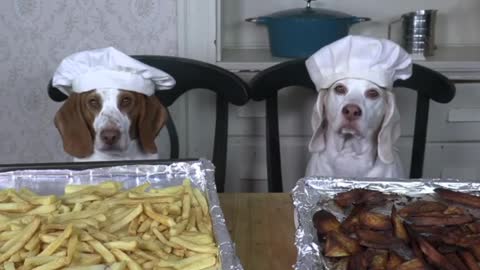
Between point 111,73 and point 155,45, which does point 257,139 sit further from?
point 111,73

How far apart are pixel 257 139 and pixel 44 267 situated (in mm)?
1416

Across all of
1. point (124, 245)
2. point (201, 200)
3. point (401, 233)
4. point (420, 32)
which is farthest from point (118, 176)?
point (420, 32)

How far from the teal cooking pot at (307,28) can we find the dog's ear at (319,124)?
464 mm

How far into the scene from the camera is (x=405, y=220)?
0.86m

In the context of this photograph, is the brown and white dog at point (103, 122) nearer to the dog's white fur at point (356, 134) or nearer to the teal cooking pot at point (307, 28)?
the dog's white fur at point (356, 134)

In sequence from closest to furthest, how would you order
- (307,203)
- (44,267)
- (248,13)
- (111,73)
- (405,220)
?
(44,267) < (405,220) < (307,203) < (111,73) < (248,13)

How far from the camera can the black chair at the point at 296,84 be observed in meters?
1.66

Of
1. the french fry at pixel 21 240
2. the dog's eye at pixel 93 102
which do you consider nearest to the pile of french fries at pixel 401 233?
the french fry at pixel 21 240

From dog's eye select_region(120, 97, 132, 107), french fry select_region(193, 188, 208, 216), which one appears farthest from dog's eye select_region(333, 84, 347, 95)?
french fry select_region(193, 188, 208, 216)

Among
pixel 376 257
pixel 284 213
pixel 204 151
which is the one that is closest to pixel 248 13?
pixel 204 151

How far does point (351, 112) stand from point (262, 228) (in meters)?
0.49

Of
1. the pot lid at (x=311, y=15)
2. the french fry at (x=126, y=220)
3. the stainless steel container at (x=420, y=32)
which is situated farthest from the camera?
the stainless steel container at (x=420, y=32)

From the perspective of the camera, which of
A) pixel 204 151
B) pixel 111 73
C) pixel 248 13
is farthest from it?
pixel 248 13

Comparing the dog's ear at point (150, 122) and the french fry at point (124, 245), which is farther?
the dog's ear at point (150, 122)
